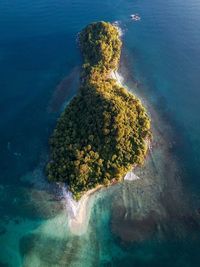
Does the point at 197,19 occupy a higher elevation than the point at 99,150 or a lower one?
higher

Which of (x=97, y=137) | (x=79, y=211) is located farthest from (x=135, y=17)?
(x=79, y=211)

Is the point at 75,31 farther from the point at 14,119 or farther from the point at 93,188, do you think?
the point at 93,188

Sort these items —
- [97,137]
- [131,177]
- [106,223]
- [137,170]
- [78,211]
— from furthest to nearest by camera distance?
[137,170] < [97,137] < [131,177] < [78,211] < [106,223]

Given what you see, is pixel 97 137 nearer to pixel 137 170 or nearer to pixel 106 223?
pixel 137 170

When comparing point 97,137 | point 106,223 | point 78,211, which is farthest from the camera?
point 97,137

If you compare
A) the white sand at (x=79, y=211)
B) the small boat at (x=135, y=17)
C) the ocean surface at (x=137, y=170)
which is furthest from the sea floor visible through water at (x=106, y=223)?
the small boat at (x=135, y=17)

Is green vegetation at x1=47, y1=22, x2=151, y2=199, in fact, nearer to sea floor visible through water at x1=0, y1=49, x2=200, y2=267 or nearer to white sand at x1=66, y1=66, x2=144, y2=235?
white sand at x1=66, y1=66, x2=144, y2=235

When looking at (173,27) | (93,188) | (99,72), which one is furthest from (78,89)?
(173,27)

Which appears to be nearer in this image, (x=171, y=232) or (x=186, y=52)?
(x=171, y=232)
